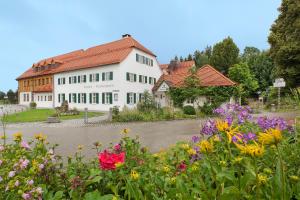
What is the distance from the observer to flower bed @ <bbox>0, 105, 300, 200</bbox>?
1.23m

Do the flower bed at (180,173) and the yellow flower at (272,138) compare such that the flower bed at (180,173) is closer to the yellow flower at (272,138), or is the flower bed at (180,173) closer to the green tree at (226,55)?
the yellow flower at (272,138)

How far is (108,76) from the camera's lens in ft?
109

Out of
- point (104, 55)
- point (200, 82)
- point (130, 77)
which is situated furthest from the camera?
point (104, 55)

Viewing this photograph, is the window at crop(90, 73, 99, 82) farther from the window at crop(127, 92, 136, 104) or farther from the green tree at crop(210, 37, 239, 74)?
the green tree at crop(210, 37, 239, 74)

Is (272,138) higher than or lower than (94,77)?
lower

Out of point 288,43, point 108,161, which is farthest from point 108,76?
point 108,161

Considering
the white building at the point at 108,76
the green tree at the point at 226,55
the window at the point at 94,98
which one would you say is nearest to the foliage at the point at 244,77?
the green tree at the point at 226,55

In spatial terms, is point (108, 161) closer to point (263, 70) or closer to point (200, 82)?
point (200, 82)

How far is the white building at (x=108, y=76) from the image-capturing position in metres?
32.5

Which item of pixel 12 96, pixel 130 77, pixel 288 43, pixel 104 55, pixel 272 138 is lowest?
pixel 272 138

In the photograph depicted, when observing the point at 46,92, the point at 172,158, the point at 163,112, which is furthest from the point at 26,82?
the point at 172,158

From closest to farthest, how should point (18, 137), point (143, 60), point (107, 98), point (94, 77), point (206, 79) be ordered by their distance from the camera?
point (18, 137)
point (206, 79)
point (107, 98)
point (94, 77)
point (143, 60)

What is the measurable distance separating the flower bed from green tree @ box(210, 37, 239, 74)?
2240 inches

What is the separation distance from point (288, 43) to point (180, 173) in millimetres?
24416
